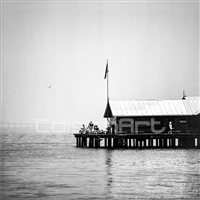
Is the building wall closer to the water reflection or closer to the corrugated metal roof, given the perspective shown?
the corrugated metal roof

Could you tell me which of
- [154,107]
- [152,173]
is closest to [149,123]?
[154,107]

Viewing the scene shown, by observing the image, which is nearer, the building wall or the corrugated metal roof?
the building wall

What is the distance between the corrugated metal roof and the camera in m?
95.5

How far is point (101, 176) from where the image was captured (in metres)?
58.6

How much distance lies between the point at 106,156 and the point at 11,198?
34.2m

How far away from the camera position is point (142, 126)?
95.1 meters

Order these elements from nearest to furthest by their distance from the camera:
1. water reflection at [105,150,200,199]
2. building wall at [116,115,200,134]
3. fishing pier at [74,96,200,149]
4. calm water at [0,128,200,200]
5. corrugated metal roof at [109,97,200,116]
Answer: calm water at [0,128,200,200] → water reflection at [105,150,200,199] → fishing pier at [74,96,200,149] → building wall at [116,115,200,134] → corrugated metal roof at [109,97,200,116]

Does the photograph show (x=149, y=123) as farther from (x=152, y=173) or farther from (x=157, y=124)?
(x=152, y=173)

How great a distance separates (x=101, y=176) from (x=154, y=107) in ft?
131

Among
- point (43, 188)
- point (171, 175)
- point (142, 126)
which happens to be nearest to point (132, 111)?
point (142, 126)

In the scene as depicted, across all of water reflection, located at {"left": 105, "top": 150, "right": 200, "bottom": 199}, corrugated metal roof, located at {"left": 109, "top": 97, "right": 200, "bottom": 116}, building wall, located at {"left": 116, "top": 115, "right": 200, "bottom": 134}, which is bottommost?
water reflection, located at {"left": 105, "top": 150, "right": 200, "bottom": 199}

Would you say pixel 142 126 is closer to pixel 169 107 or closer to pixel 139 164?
pixel 169 107

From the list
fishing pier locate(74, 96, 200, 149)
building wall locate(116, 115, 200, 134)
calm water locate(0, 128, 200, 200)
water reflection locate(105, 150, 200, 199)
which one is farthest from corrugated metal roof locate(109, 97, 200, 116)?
calm water locate(0, 128, 200, 200)

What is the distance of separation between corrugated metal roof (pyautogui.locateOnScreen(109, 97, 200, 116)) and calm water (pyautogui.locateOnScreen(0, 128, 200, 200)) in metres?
11.1
